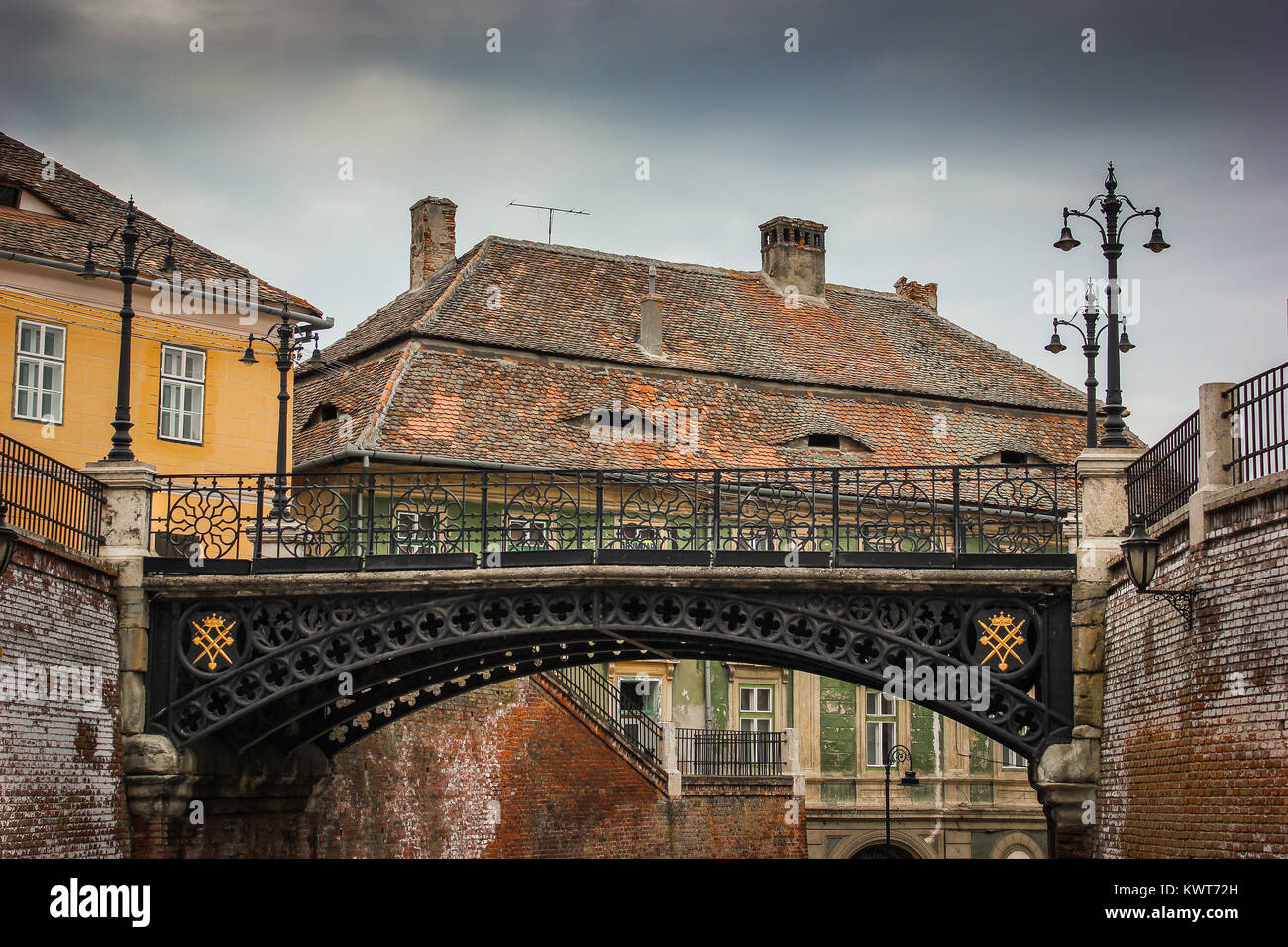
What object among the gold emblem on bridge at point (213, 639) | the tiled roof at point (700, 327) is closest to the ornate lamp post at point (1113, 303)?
the gold emblem on bridge at point (213, 639)

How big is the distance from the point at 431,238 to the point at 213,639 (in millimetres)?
21260

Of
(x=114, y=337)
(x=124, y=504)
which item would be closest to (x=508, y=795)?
(x=114, y=337)

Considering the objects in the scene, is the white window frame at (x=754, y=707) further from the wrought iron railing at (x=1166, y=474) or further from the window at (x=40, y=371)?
the wrought iron railing at (x=1166, y=474)

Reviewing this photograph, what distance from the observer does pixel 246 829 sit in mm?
26328

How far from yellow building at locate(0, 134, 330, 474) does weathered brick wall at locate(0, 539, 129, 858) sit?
22.8 feet

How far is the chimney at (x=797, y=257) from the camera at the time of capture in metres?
45.2

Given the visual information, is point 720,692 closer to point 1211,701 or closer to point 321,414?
point 321,414

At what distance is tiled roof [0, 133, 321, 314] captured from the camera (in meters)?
28.1

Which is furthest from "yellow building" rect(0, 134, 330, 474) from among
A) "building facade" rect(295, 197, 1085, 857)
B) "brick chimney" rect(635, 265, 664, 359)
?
"brick chimney" rect(635, 265, 664, 359)

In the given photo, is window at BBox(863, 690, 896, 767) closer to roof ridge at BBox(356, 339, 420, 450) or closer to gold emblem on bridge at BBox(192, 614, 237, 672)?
roof ridge at BBox(356, 339, 420, 450)

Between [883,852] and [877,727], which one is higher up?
[877,727]

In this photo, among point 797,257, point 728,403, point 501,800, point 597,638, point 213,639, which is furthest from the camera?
point 797,257

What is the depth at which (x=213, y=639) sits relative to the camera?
22344mm

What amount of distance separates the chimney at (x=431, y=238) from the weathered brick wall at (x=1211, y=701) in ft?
83.7
